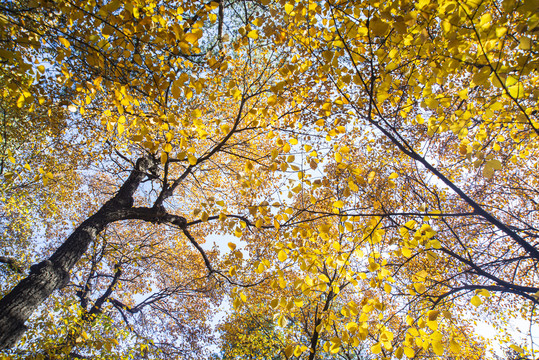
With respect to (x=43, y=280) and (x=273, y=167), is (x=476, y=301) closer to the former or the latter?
Answer: (x=273, y=167)

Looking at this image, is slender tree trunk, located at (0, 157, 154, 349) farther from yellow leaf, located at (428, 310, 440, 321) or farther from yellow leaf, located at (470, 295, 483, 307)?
yellow leaf, located at (470, 295, 483, 307)

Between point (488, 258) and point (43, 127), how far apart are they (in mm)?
13665

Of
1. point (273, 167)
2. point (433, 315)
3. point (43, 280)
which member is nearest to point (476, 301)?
point (433, 315)

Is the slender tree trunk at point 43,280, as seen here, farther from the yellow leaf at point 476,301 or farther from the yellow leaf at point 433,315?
the yellow leaf at point 476,301

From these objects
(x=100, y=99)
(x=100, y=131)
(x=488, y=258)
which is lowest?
(x=100, y=131)

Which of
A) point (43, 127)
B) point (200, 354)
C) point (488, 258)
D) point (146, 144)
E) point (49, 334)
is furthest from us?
point (200, 354)

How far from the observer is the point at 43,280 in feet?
11.9

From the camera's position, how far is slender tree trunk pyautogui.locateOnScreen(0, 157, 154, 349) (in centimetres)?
321

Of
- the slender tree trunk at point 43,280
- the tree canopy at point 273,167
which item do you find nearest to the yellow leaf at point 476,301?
the tree canopy at point 273,167

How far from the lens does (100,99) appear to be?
6.92 metres

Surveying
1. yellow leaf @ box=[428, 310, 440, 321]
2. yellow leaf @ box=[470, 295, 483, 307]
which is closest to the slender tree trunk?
yellow leaf @ box=[428, 310, 440, 321]

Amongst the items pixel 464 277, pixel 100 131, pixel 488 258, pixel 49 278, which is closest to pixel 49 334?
pixel 49 278

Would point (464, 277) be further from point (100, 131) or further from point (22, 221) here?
point (22, 221)

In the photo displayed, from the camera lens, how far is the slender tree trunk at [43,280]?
10.5 ft
